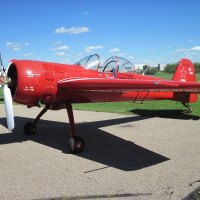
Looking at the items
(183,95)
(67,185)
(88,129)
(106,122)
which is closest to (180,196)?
(67,185)

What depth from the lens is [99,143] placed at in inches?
295

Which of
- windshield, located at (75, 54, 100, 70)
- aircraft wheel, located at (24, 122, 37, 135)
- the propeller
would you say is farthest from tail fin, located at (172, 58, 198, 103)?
the propeller

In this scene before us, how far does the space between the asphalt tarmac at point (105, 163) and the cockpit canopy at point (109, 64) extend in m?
1.89

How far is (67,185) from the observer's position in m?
4.65

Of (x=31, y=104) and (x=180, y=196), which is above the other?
(x=31, y=104)

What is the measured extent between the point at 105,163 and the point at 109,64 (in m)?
3.37

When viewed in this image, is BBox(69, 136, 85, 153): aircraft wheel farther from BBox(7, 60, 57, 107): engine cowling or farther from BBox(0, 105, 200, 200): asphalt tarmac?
BBox(7, 60, 57, 107): engine cowling

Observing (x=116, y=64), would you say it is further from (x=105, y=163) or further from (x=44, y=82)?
(x=105, y=163)

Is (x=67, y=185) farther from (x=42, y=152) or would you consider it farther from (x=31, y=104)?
(x=31, y=104)

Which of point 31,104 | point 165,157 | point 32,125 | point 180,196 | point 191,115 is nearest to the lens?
point 180,196

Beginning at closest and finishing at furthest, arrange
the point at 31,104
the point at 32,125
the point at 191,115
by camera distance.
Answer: the point at 31,104, the point at 32,125, the point at 191,115

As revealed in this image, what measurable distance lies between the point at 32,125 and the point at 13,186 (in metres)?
4.23

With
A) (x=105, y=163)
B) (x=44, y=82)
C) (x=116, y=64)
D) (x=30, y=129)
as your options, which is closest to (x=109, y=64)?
(x=116, y=64)

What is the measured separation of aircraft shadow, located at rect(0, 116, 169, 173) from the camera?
5895 mm
